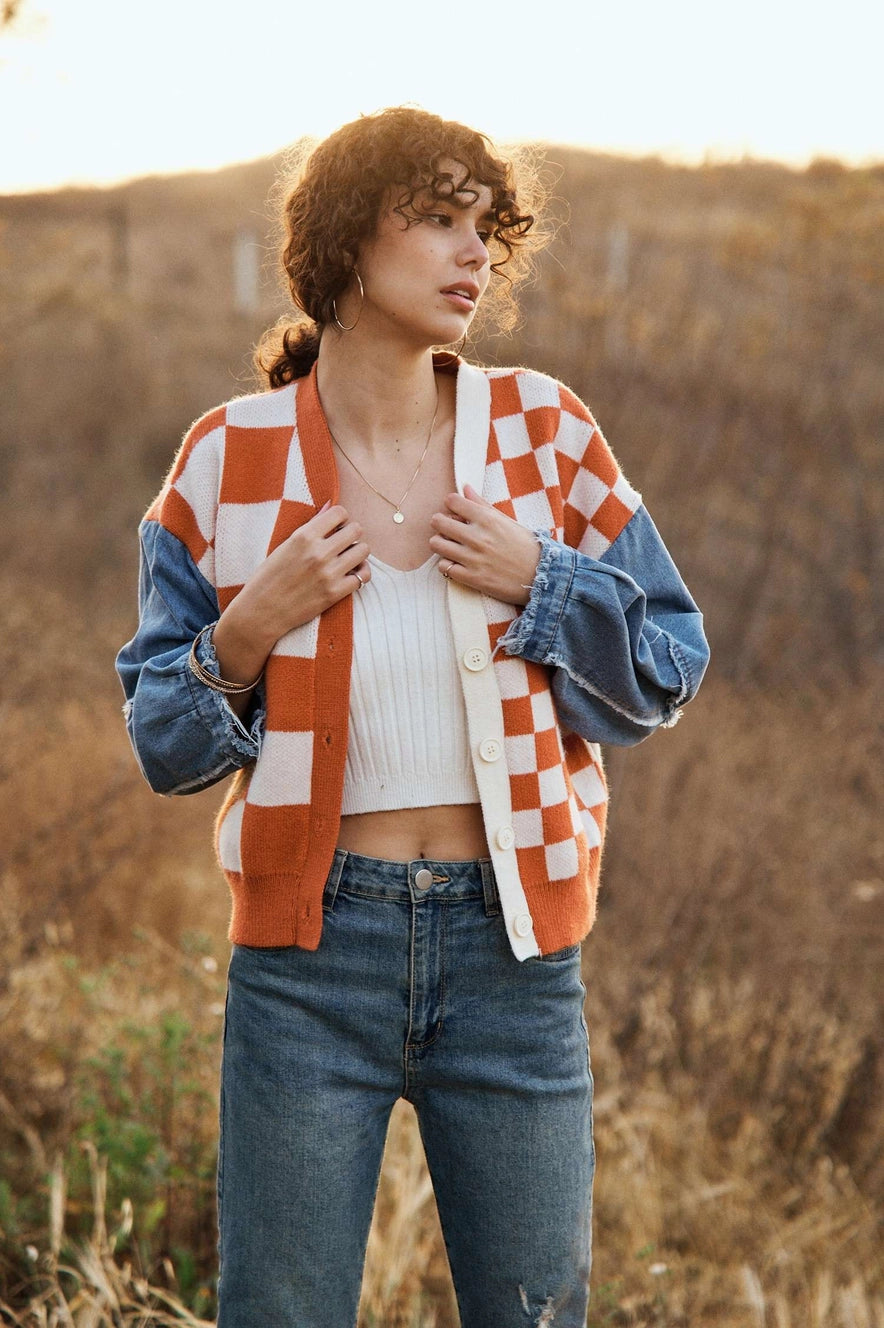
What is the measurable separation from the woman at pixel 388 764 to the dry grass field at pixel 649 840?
41 cm

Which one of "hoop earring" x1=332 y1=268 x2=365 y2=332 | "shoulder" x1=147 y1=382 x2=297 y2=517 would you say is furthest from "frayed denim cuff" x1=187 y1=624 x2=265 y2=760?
"hoop earring" x1=332 y1=268 x2=365 y2=332

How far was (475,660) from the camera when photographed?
179 centimetres

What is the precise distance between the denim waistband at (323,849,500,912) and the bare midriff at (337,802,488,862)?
0.02m

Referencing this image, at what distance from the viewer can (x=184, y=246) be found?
16.5m

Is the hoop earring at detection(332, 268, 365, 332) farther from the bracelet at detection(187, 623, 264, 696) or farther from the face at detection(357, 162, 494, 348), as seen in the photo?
the bracelet at detection(187, 623, 264, 696)

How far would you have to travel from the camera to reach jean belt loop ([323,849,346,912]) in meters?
1.78

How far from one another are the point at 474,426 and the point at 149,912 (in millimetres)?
3943

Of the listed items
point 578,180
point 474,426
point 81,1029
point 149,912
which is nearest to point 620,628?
point 474,426

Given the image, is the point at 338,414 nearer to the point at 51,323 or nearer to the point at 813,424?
the point at 813,424

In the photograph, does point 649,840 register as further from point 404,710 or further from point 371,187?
point 371,187

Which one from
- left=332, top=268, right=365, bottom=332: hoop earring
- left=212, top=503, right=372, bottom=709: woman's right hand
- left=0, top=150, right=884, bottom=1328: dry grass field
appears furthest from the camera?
left=0, top=150, right=884, bottom=1328: dry grass field

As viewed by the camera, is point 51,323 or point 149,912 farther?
point 51,323

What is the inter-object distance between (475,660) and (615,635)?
215 mm

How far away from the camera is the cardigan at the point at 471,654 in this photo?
1779 millimetres
